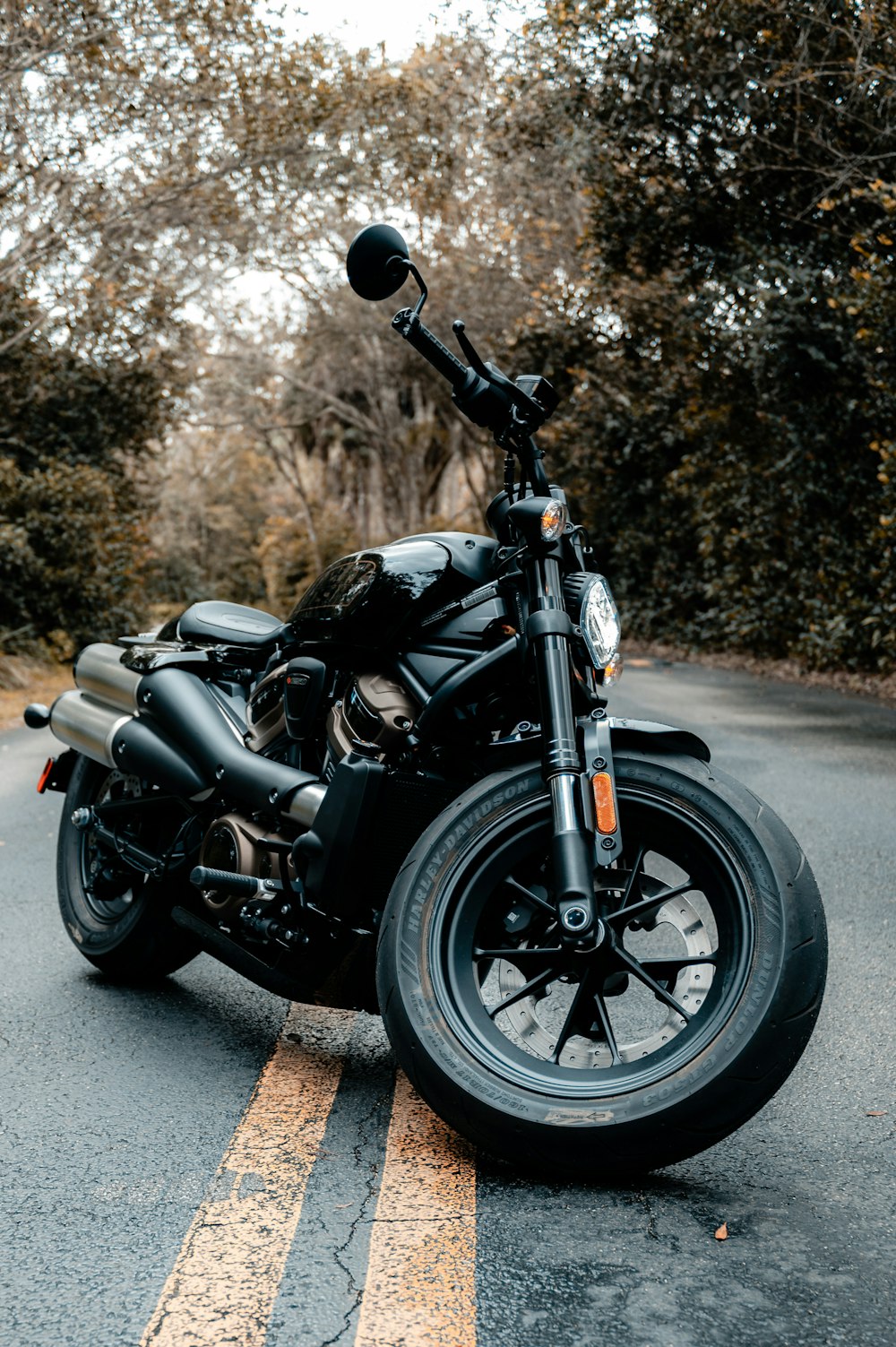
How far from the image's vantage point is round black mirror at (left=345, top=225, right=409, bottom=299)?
289 cm

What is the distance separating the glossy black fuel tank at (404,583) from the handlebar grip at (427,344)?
1.25 feet

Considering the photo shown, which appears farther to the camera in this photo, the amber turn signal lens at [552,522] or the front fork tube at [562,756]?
the amber turn signal lens at [552,522]

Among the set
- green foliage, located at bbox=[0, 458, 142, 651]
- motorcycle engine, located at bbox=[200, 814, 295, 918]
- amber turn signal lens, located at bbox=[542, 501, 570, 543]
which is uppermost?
amber turn signal lens, located at bbox=[542, 501, 570, 543]

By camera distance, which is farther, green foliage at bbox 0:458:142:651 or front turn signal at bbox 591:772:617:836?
green foliage at bbox 0:458:142:651

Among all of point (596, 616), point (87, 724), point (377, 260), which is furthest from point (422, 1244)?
point (87, 724)

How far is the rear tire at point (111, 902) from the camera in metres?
3.95

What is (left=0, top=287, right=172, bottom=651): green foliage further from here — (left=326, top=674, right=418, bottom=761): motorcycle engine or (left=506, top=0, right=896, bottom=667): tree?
(left=326, top=674, right=418, bottom=761): motorcycle engine

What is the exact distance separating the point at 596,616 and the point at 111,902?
2.14m

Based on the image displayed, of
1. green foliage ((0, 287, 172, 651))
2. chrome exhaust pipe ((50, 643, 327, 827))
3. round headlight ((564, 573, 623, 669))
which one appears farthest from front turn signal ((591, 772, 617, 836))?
green foliage ((0, 287, 172, 651))

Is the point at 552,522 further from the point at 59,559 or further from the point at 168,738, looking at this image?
the point at 59,559

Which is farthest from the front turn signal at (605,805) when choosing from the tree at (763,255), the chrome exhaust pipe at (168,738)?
the tree at (763,255)

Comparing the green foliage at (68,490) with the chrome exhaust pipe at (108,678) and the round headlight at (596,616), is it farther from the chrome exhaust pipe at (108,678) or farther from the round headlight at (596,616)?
the round headlight at (596,616)

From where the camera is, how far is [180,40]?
1452 centimetres

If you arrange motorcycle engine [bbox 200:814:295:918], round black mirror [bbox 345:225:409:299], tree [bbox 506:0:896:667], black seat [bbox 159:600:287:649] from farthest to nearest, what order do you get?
tree [bbox 506:0:896:667], black seat [bbox 159:600:287:649], motorcycle engine [bbox 200:814:295:918], round black mirror [bbox 345:225:409:299]
